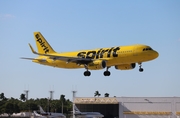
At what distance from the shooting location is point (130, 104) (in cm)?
10981

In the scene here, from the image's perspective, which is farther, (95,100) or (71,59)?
(95,100)

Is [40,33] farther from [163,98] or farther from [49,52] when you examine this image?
[163,98]

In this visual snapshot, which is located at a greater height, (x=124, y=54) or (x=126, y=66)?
(x=124, y=54)

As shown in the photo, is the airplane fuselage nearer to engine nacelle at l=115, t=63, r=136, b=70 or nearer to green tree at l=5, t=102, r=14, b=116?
engine nacelle at l=115, t=63, r=136, b=70

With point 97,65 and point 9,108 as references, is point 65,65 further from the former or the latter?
point 9,108

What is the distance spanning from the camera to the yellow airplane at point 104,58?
6994cm

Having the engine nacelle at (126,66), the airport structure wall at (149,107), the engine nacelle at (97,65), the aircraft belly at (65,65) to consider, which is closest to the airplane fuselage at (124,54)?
the engine nacelle at (97,65)

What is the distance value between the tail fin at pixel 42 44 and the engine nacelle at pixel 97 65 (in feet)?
60.0

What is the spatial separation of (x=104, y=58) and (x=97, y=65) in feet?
6.29

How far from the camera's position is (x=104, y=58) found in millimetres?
73375

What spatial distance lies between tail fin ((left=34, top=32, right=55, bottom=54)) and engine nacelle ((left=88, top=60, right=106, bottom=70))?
1829cm

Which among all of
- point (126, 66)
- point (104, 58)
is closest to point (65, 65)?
point (104, 58)

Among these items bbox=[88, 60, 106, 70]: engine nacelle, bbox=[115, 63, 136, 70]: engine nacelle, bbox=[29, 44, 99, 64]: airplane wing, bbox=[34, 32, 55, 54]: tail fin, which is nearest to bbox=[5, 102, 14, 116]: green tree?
bbox=[34, 32, 55, 54]: tail fin

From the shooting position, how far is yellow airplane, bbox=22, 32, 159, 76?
69938mm
